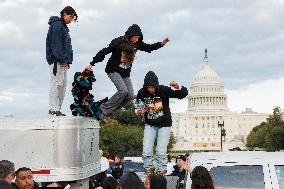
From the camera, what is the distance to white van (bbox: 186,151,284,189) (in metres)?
7.04

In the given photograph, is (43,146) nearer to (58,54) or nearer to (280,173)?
(58,54)

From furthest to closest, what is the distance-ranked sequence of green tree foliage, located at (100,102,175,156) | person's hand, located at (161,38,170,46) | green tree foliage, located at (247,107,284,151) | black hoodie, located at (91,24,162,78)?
green tree foliage, located at (247,107,284,151) → green tree foliage, located at (100,102,175,156) → person's hand, located at (161,38,170,46) → black hoodie, located at (91,24,162,78)

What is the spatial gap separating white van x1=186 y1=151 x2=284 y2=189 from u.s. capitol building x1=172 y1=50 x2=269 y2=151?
6367 inches

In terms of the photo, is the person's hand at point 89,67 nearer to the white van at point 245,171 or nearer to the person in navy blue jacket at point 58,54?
the person in navy blue jacket at point 58,54

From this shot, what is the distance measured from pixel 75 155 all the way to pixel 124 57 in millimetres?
2287

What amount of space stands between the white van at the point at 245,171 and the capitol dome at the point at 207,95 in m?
170

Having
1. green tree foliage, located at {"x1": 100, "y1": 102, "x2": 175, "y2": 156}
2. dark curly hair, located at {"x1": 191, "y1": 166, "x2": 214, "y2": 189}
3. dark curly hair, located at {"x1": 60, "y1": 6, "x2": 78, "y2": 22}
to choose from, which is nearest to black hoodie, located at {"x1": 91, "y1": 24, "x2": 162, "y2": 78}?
dark curly hair, located at {"x1": 60, "y1": 6, "x2": 78, "y2": 22}

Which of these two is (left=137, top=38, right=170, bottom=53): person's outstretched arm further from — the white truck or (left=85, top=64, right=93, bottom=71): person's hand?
the white truck

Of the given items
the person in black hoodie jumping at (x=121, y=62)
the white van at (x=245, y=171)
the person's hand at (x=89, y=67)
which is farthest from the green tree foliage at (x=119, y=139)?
the white van at (x=245, y=171)

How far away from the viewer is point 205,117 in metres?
182

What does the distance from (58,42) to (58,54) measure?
5.6 inches

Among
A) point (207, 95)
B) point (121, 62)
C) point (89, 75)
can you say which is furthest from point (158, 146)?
point (207, 95)

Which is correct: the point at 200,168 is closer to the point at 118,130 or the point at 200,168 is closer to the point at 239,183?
the point at 239,183

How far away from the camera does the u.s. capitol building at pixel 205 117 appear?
A: 17775 cm
